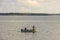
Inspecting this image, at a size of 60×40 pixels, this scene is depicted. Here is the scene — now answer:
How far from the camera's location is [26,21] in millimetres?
1740

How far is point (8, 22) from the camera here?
5.78ft

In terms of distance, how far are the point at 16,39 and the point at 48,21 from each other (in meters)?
0.46

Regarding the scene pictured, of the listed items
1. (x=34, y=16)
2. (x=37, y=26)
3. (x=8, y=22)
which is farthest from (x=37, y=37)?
(x=8, y=22)

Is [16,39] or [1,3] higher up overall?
[1,3]

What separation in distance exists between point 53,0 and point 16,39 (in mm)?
664

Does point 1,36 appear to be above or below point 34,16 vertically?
below

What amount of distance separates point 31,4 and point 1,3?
0.38 meters

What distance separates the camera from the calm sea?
1.72 metres

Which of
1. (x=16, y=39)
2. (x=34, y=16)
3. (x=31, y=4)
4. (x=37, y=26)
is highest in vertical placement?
(x=31, y=4)

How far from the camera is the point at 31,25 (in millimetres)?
1739

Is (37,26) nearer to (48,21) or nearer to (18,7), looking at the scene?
(48,21)

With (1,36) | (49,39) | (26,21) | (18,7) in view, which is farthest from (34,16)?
(1,36)

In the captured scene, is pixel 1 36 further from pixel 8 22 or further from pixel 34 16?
pixel 34 16

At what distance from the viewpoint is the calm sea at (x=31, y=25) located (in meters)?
1.72
